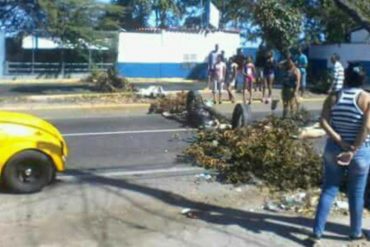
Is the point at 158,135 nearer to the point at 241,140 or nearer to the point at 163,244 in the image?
the point at 241,140

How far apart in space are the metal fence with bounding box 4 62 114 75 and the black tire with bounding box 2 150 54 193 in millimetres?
25906

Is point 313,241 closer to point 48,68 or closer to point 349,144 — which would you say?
point 349,144

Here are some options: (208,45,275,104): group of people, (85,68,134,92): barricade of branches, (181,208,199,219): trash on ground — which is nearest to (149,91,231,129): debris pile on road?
(208,45,275,104): group of people

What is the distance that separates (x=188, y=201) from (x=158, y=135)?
18.0ft

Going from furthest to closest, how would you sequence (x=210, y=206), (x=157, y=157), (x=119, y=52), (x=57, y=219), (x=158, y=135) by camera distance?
(x=119, y=52) → (x=158, y=135) → (x=157, y=157) → (x=210, y=206) → (x=57, y=219)

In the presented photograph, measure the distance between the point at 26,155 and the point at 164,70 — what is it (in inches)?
1103

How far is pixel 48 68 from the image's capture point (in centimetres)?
3406

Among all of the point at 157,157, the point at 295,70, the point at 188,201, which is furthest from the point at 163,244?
the point at 295,70

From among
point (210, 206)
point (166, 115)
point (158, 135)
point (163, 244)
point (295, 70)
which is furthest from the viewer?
point (166, 115)

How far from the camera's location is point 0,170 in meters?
7.52

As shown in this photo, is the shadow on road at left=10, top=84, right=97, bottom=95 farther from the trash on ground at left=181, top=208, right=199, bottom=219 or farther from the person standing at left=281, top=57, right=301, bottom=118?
the trash on ground at left=181, top=208, right=199, bottom=219

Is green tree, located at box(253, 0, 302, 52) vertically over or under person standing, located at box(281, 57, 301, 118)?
over

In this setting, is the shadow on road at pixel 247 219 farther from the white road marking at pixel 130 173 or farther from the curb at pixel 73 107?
the curb at pixel 73 107

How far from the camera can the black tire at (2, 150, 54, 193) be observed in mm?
7535
